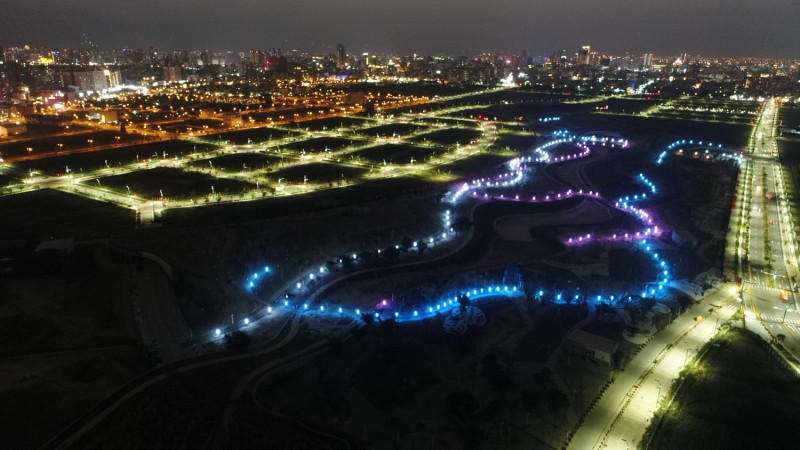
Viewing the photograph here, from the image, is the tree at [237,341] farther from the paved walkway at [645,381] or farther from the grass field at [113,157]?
the grass field at [113,157]

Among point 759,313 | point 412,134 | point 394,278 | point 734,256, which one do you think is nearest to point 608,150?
point 412,134

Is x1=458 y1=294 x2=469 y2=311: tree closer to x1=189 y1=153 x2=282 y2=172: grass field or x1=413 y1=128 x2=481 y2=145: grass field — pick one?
x1=189 y1=153 x2=282 y2=172: grass field

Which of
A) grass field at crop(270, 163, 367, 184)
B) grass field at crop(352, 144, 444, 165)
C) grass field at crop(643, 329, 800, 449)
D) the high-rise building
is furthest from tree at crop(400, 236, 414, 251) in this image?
the high-rise building

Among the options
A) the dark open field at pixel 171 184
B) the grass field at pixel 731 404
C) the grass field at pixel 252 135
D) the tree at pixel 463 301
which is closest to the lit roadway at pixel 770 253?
the grass field at pixel 731 404

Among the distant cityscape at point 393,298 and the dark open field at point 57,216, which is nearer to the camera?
the distant cityscape at point 393,298

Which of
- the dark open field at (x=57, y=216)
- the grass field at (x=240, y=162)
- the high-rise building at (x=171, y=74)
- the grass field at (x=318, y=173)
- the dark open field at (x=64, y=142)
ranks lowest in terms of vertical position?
the dark open field at (x=57, y=216)

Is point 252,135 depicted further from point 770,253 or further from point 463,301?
point 770,253
